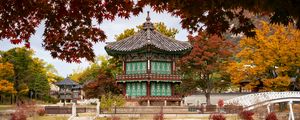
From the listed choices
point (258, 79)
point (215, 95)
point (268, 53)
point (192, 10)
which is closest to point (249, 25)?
point (192, 10)

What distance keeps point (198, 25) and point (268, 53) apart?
1067 inches

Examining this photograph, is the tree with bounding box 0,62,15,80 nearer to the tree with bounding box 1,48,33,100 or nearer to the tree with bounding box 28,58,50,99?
the tree with bounding box 1,48,33,100

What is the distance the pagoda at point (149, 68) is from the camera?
1399 inches

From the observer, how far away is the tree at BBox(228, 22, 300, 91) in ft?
102

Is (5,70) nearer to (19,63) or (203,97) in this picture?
(19,63)

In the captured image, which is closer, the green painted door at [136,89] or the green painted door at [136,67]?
the green painted door at [136,89]

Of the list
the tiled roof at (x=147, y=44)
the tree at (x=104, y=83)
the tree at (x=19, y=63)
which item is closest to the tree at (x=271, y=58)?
the tiled roof at (x=147, y=44)

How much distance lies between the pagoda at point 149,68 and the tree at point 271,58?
5.83m

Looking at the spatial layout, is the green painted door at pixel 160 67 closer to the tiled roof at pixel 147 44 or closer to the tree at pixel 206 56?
the tiled roof at pixel 147 44

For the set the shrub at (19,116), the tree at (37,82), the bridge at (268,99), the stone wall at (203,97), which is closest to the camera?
the shrub at (19,116)

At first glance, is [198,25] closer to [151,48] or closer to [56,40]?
[56,40]

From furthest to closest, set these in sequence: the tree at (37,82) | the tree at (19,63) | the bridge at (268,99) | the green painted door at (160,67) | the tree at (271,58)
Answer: the tree at (37,82), the tree at (19,63), the green painted door at (160,67), the tree at (271,58), the bridge at (268,99)

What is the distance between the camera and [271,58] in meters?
31.6

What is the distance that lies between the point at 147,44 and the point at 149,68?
2327 mm
